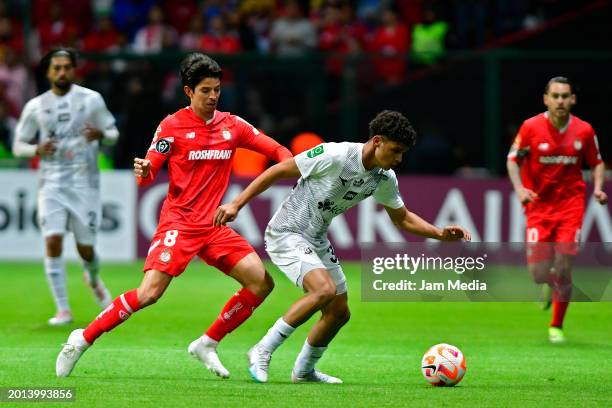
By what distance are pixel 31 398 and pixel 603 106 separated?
11.3 meters

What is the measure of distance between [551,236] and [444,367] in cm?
334

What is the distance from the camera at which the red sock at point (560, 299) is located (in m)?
11.1

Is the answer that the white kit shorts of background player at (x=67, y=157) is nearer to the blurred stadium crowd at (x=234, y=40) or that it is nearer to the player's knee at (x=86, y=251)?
the player's knee at (x=86, y=251)

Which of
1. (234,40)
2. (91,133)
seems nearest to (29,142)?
(91,133)

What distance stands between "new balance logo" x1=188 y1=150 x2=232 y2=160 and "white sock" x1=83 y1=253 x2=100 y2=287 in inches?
148

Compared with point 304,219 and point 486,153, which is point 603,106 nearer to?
point 486,153

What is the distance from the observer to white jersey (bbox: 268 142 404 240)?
8297 mm

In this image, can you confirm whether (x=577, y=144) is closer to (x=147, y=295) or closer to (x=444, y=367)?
(x=444, y=367)

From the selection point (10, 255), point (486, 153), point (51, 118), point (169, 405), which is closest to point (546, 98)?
point (51, 118)

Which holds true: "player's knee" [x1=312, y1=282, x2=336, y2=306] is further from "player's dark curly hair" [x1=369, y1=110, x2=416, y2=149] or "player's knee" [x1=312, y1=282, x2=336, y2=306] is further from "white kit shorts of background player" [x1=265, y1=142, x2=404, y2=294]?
"player's dark curly hair" [x1=369, y1=110, x2=416, y2=149]

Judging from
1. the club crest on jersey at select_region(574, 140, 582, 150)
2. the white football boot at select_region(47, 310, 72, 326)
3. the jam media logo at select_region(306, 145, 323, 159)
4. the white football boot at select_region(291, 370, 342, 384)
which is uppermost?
the jam media logo at select_region(306, 145, 323, 159)

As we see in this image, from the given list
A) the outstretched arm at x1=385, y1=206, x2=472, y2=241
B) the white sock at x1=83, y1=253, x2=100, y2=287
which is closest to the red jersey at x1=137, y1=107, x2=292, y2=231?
the outstretched arm at x1=385, y1=206, x2=472, y2=241

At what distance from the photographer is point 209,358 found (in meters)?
8.67

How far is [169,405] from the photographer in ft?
24.5
